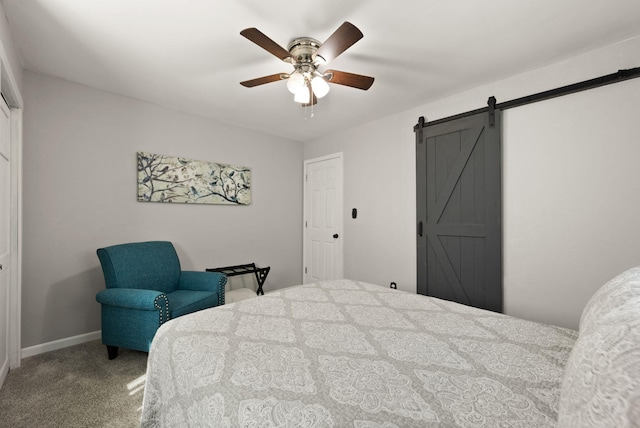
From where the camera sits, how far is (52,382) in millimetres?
2062

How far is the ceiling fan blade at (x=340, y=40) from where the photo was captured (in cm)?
153

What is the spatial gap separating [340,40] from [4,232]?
8.82ft

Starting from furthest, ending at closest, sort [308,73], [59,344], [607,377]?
[59,344]
[308,73]
[607,377]

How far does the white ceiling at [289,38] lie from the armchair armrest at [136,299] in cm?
187

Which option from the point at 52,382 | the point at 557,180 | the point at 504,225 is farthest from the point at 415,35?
the point at 52,382

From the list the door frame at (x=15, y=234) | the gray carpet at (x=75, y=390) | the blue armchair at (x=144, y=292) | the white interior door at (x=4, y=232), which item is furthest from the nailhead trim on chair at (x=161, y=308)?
the door frame at (x=15, y=234)

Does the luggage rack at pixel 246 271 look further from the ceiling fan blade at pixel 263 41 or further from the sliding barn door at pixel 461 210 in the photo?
the ceiling fan blade at pixel 263 41

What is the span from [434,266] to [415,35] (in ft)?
7.23

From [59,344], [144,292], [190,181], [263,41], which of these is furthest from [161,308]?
[263,41]

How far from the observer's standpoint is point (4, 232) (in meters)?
2.05

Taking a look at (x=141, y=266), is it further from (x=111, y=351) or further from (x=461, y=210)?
(x=461, y=210)

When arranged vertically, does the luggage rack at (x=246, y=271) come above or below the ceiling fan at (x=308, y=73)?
below

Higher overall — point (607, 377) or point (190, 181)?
point (190, 181)

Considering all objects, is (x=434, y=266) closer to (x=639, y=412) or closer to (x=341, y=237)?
(x=341, y=237)
